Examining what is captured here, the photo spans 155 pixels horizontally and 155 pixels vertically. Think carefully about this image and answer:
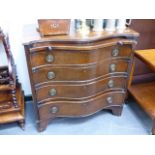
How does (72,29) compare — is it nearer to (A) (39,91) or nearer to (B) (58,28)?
(B) (58,28)

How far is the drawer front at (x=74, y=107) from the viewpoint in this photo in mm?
1589

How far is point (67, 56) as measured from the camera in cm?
136

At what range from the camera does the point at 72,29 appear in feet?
4.87

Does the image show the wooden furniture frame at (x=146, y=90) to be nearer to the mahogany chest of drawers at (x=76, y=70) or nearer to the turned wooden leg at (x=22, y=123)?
the mahogany chest of drawers at (x=76, y=70)

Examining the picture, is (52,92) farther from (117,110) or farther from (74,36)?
(117,110)

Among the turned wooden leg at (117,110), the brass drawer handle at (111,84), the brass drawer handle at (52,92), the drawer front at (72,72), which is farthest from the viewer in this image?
the turned wooden leg at (117,110)

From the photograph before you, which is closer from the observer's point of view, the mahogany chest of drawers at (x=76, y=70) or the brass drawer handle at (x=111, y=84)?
the mahogany chest of drawers at (x=76, y=70)

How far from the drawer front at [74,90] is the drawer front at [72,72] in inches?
2.3

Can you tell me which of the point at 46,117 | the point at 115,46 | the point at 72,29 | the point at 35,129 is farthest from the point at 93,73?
the point at 35,129

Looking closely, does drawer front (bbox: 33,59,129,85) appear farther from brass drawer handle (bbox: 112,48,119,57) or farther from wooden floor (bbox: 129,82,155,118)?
wooden floor (bbox: 129,82,155,118)

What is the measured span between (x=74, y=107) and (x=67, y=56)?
18.8 inches

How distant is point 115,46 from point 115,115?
0.78 metres

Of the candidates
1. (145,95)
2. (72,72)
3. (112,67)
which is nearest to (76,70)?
(72,72)

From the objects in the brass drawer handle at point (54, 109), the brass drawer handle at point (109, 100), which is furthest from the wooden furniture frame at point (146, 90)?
the brass drawer handle at point (54, 109)
